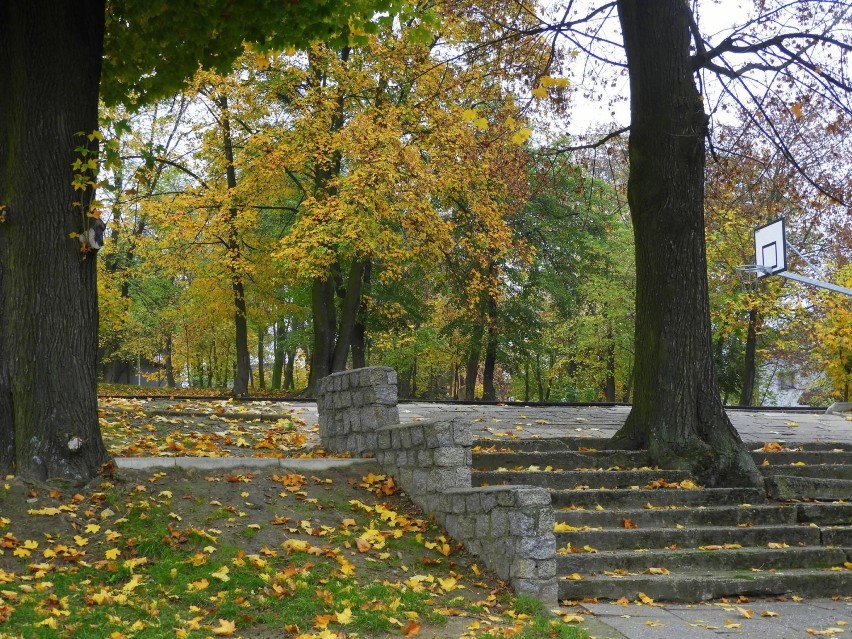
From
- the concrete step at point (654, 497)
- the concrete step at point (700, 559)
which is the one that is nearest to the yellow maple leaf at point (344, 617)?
the concrete step at point (700, 559)

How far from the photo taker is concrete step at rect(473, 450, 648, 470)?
9719 millimetres

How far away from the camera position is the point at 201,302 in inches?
1055

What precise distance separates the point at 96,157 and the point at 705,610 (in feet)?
21.5

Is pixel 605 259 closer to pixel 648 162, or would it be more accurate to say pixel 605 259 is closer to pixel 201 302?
pixel 201 302

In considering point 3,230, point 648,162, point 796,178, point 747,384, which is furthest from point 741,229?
point 3,230

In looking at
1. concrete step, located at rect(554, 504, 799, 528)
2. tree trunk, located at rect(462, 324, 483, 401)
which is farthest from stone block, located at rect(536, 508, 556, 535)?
tree trunk, located at rect(462, 324, 483, 401)

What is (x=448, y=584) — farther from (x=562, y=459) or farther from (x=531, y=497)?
(x=562, y=459)

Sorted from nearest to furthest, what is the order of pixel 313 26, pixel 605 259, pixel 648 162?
pixel 313 26, pixel 648 162, pixel 605 259

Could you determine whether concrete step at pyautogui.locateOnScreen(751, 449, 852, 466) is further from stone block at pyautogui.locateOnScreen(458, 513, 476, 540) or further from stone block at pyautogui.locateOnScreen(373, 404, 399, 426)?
stone block at pyautogui.locateOnScreen(458, 513, 476, 540)

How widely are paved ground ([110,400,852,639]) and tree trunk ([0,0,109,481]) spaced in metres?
0.85

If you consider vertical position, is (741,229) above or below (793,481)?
above

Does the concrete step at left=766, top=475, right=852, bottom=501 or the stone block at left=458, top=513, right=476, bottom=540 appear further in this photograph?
the concrete step at left=766, top=475, right=852, bottom=501

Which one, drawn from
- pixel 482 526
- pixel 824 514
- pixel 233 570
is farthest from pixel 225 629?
pixel 824 514

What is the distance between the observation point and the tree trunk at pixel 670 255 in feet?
33.2
